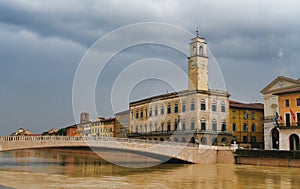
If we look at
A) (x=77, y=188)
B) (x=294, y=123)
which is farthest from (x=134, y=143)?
(x=294, y=123)

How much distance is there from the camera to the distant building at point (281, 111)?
4362 cm

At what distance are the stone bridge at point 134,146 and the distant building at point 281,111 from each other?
21.6 ft

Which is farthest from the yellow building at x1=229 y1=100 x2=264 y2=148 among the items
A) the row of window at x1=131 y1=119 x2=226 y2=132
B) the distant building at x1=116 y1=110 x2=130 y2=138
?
the distant building at x1=116 y1=110 x2=130 y2=138

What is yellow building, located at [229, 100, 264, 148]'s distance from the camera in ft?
184

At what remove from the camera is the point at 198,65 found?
56.2 metres

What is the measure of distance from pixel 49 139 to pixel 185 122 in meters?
25.0

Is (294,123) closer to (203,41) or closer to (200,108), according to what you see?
(200,108)

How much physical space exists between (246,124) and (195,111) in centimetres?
938

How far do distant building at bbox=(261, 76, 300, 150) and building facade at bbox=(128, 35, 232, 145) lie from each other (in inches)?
279

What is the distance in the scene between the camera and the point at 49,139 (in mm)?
34500

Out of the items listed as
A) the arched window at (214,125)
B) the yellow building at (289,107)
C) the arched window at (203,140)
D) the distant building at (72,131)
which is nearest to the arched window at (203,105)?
the arched window at (214,125)

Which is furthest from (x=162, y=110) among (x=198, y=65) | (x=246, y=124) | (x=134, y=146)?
(x=134, y=146)

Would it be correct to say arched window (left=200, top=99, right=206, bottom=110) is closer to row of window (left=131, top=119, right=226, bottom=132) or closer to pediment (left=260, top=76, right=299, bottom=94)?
row of window (left=131, top=119, right=226, bottom=132)

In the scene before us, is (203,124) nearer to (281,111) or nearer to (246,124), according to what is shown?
(246,124)
